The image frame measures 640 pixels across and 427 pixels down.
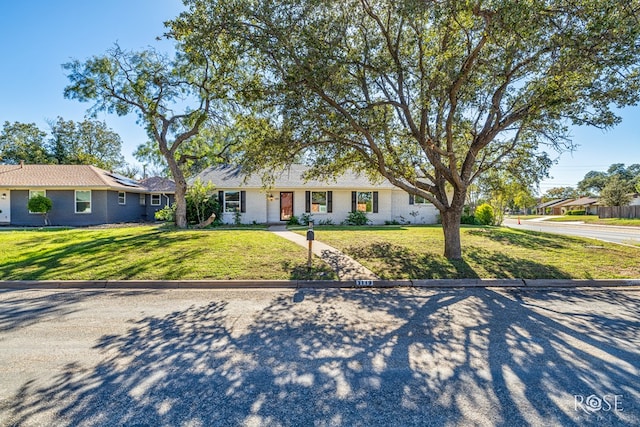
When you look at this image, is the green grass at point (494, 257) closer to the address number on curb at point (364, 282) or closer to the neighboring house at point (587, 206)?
the address number on curb at point (364, 282)

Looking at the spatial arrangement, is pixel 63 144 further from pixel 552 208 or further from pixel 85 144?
pixel 552 208

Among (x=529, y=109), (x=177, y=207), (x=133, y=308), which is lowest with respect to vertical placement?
(x=133, y=308)

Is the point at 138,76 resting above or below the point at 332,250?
above

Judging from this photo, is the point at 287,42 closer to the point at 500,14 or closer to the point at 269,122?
the point at 269,122

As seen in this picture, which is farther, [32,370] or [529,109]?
[529,109]

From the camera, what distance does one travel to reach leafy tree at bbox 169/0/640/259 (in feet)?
21.4

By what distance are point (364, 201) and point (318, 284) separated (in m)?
14.0

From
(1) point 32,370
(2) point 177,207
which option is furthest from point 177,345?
(2) point 177,207

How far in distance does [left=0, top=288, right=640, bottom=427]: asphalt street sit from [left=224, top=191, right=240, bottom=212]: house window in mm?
13851

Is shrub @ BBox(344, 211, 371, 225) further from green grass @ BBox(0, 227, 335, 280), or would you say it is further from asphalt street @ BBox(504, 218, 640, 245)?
asphalt street @ BBox(504, 218, 640, 245)

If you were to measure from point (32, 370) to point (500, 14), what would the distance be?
8984 mm

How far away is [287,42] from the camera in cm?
749

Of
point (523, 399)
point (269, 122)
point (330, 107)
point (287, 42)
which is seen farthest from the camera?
point (269, 122)

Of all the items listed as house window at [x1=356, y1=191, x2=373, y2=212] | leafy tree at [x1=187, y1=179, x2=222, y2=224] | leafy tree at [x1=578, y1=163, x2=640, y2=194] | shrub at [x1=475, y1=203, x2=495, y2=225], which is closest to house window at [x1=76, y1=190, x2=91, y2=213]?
leafy tree at [x1=187, y1=179, x2=222, y2=224]
